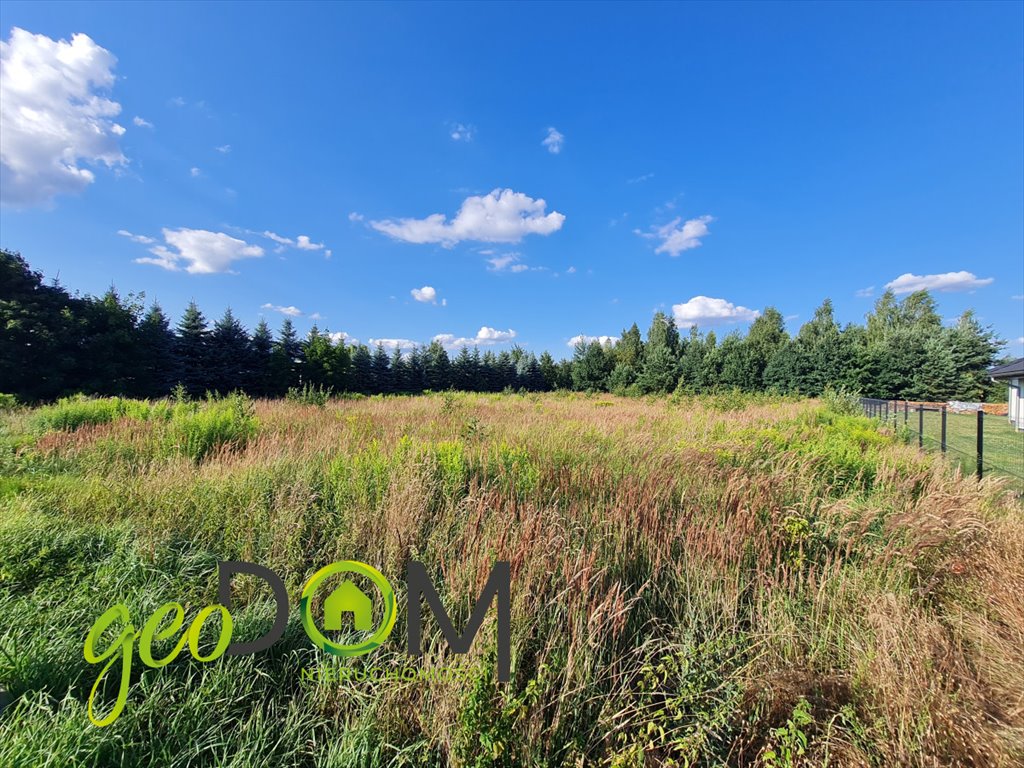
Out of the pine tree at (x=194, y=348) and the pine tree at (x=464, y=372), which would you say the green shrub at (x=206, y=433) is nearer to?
the pine tree at (x=194, y=348)

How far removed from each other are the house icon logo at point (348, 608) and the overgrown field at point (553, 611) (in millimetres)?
162

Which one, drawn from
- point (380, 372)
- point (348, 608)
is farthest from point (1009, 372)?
point (380, 372)

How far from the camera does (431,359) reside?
3641 cm

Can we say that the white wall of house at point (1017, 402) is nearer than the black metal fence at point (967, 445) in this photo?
No

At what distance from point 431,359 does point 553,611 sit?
35.6 m

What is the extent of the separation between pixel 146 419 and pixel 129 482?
4462 millimetres

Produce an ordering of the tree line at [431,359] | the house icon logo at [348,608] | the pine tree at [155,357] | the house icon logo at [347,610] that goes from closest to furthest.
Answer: the house icon logo at [347,610]
the house icon logo at [348,608]
the tree line at [431,359]
the pine tree at [155,357]

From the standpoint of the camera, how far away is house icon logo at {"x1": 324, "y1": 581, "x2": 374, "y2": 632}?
178cm

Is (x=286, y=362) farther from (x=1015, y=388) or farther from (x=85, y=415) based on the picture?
(x=1015, y=388)

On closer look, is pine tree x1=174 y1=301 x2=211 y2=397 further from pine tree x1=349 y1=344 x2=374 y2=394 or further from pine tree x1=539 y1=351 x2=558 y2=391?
pine tree x1=539 y1=351 x2=558 y2=391

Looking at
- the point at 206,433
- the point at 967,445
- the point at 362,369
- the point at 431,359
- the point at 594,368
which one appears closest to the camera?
the point at 206,433

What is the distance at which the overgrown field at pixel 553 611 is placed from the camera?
4.77 feet

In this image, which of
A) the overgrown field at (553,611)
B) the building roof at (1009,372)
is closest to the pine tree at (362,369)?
the overgrown field at (553,611)

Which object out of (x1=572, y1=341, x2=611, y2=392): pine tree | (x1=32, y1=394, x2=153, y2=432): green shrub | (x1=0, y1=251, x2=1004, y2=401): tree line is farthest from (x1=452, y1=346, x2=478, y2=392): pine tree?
(x1=32, y1=394, x2=153, y2=432): green shrub
